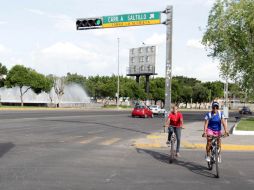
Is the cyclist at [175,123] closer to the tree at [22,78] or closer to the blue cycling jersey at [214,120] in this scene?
the blue cycling jersey at [214,120]

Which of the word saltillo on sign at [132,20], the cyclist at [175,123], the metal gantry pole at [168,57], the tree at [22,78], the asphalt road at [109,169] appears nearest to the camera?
the asphalt road at [109,169]

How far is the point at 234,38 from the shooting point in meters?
39.6

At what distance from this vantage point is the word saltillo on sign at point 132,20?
25.2m

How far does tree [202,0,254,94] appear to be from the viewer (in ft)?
126

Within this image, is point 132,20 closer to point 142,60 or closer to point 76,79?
point 76,79

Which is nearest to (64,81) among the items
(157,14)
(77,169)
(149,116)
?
(149,116)

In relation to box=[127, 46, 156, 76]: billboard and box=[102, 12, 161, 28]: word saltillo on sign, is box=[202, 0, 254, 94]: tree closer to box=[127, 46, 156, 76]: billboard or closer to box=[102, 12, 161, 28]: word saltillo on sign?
box=[102, 12, 161, 28]: word saltillo on sign

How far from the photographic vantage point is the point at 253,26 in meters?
37.1

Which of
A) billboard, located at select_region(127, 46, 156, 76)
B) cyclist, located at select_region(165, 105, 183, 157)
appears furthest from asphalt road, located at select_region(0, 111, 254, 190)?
billboard, located at select_region(127, 46, 156, 76)

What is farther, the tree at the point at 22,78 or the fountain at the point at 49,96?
the fountain at the point at 49,96

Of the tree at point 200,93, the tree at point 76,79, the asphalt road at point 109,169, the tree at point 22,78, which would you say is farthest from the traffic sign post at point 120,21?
the tree at point 200,93

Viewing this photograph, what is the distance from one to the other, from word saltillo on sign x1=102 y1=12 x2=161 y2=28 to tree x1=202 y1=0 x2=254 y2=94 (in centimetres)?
1444

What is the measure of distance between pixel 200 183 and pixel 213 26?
1303 inches

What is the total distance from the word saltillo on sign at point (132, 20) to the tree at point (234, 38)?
1444 centimetres
